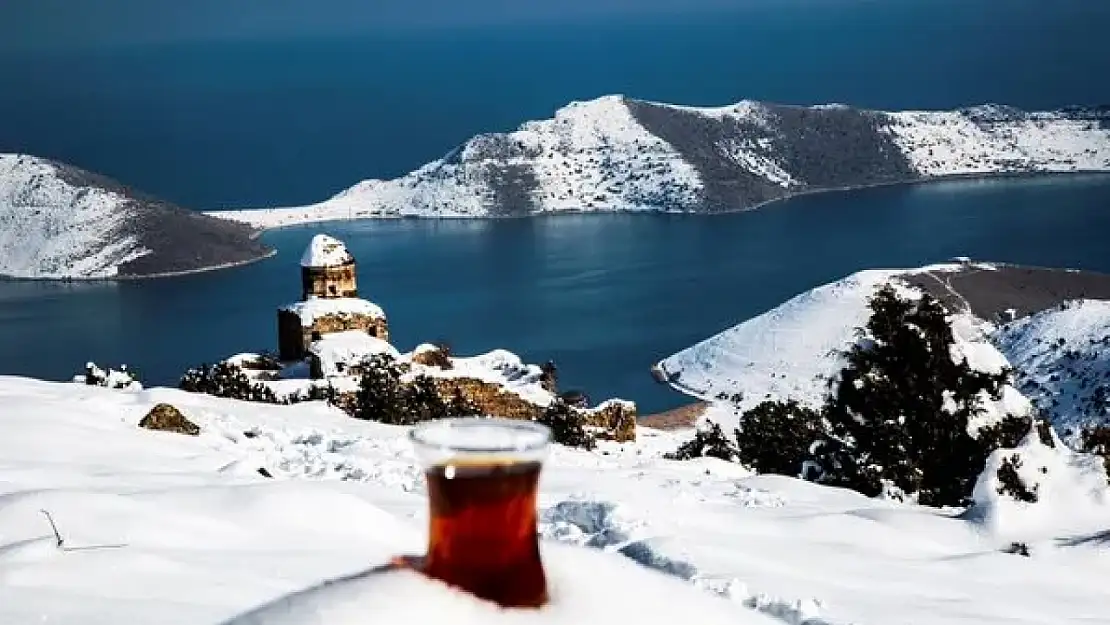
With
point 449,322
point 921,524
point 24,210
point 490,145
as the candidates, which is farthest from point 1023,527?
point 490,145

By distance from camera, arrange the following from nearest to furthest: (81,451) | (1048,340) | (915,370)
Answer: (81,451), (915,370), (1048,340)

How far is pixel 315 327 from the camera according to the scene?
30.9m

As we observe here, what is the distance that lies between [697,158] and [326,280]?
142869mm

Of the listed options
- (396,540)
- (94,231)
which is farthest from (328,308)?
(94,231)

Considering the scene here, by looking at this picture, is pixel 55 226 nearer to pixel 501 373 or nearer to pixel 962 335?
pixel 962 335

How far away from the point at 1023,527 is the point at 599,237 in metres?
121

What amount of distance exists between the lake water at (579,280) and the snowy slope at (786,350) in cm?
252

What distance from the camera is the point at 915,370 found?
17.1m

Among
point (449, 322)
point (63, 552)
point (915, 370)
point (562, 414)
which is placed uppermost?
point (63, 552)

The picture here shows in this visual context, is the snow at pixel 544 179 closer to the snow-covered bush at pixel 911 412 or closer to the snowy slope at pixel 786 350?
the snowy slope at pixel 786 350

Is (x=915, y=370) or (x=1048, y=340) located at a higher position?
(x=915, y=370)

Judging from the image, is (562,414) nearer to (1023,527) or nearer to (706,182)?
(1023,527)

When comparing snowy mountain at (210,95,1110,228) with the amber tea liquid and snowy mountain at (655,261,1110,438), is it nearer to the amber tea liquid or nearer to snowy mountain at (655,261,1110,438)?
snowy mountain at (655,261,1110,438)

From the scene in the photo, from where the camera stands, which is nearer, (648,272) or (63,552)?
(63,552)
